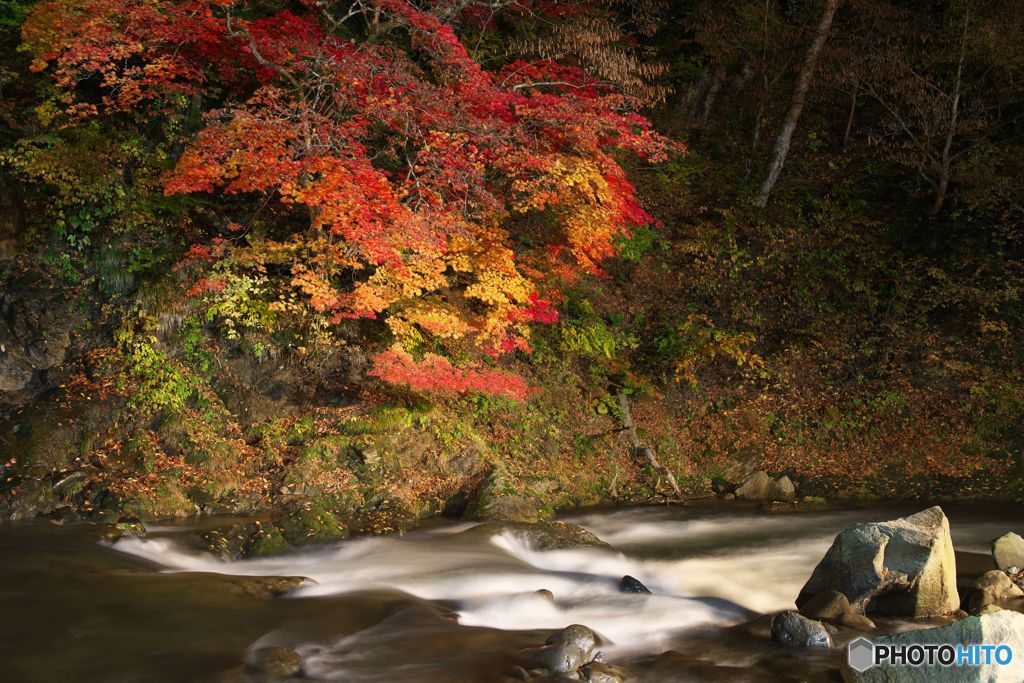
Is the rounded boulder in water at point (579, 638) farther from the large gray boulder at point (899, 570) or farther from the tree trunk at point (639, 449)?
the tree trunk at point (639, 449)

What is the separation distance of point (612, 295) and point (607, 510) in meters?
5.10

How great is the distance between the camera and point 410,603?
774cm

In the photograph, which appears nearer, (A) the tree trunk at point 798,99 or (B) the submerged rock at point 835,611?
(B) the submerged rock at point 835,611

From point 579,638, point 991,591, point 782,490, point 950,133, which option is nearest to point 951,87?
point 950,133

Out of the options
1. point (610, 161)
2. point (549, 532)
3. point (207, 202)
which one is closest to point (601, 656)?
point (549, 532)

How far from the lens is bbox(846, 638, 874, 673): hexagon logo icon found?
20.4 feet

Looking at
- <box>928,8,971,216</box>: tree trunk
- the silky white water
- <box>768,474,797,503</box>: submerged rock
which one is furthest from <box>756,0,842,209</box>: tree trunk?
the silky white water

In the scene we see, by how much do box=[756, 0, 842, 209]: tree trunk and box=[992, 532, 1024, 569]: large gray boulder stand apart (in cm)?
995

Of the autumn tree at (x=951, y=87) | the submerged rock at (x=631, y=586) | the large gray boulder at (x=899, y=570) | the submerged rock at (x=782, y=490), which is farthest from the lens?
the autumn tree at (x=951, y=87)

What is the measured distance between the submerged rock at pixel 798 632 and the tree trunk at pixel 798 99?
38.7ft

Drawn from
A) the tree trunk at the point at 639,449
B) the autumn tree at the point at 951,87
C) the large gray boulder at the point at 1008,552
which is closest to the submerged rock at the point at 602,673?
the large gray boulder at the point at 1008,552

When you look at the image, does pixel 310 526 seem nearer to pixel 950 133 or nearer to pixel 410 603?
pixel 410 603

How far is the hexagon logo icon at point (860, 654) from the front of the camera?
621cm

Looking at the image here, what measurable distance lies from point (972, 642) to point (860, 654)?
136cm
